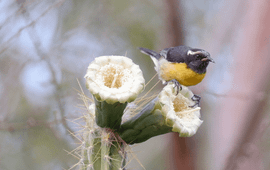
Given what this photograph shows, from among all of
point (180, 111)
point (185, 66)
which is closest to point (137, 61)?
point (185, 66)

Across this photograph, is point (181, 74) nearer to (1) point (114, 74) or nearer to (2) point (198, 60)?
(2) point (198, 60)

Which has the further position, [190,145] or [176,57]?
[190,145]

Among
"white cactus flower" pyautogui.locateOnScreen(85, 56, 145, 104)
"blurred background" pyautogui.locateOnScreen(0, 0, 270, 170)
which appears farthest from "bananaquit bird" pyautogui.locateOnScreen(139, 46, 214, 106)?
Result: "blurred background" pyautogui.locateOnScreen(0, 0, 270, 170)

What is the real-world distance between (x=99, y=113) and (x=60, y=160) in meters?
2.06

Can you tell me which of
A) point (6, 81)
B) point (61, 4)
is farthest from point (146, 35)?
point (6, 81)

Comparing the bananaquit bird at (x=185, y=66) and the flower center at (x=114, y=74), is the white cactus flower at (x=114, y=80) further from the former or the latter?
the bananaquit bird at (x=185, y=66)

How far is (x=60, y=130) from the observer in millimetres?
2920

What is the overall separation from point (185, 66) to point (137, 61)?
1858 mm

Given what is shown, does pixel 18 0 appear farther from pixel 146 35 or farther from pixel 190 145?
pixel 190 145

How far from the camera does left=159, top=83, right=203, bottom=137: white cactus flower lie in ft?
3.47

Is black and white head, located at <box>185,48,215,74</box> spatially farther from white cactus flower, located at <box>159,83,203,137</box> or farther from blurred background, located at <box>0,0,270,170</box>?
blurred background, located at <box>0,0,270,170</box>

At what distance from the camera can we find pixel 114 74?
108 cm

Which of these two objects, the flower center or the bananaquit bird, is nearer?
the flower center

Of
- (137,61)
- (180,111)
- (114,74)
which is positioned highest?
(114,74)
